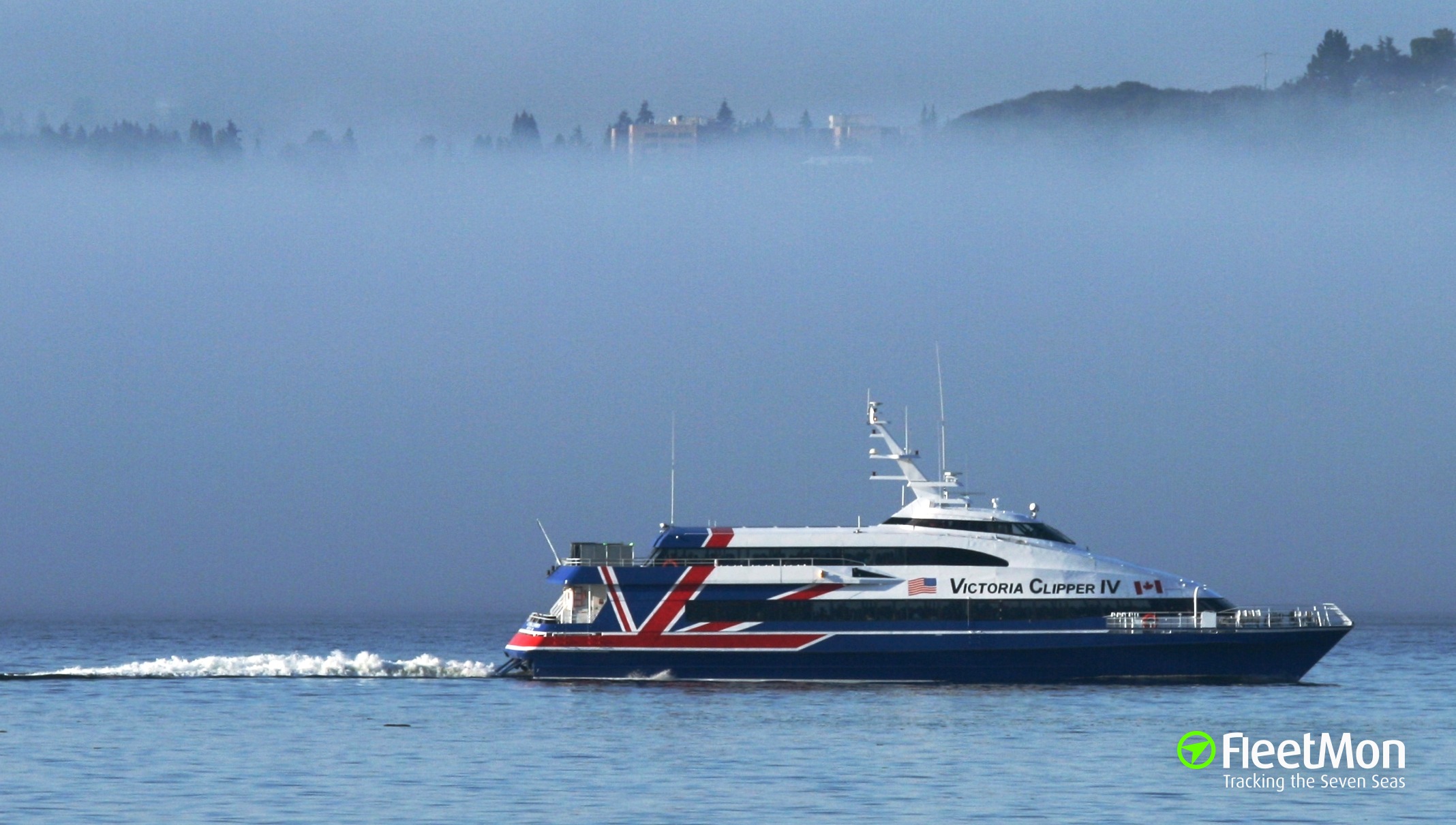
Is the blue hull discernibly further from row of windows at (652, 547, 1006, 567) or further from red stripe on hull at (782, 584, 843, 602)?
row of windows at (652, 547, 1006, 567)

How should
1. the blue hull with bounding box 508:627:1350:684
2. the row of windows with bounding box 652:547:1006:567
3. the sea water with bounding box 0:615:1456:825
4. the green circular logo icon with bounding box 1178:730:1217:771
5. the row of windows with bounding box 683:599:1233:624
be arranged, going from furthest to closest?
the row of windows with bounding box 652:547:1006:567 → the row of windows with bounding box 683:599:1233:624 → the blue hull with bounding box 508:627:1350:684 → the green circular logo icon with bounding box 1178:730:1217:771 → the sea water with bounding box 0:615:1456:825

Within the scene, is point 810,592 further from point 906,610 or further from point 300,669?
point 300,669

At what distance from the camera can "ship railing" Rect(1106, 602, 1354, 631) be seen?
160ft

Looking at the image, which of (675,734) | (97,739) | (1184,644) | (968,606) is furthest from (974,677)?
(97,739)

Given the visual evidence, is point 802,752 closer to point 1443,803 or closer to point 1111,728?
point 1111,728

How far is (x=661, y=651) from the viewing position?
161ft

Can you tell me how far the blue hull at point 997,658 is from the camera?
48.2 metres

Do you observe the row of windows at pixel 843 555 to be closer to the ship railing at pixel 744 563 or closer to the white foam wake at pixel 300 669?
the ship railing at pixel 744 563

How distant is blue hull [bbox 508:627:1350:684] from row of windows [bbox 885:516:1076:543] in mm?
2645

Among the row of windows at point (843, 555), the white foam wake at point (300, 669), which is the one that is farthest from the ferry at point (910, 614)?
the white foam wake at point (300, 669)

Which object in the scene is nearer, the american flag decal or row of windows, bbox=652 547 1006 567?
the american flag decal

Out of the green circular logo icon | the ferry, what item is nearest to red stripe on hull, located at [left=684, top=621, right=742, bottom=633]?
the ferry

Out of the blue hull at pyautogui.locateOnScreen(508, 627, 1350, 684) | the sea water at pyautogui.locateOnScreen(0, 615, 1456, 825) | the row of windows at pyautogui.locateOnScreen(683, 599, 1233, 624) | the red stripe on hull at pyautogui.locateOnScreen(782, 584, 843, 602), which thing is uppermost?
the red stripe on hull at pyautogui.locateOnScreen(782, 584, 843, 602)

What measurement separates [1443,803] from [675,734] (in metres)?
15.6
